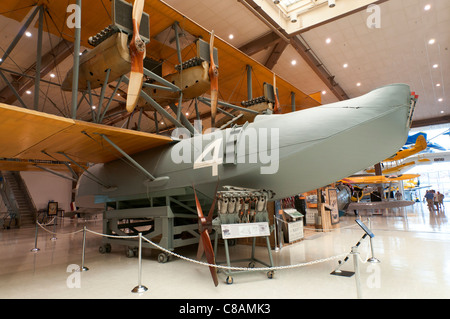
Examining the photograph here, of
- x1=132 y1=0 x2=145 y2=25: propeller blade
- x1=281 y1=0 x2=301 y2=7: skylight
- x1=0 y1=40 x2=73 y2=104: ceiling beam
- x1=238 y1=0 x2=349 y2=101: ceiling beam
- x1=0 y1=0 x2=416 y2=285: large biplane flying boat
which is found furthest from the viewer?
x1=281 y1=0 x2=301 y2=7: skylight

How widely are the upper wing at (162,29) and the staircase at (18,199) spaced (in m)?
13.2

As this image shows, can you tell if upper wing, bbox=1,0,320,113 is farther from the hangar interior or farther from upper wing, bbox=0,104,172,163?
upper wing, bbox=0,104,172,163

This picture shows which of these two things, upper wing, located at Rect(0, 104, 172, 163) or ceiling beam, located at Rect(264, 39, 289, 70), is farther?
ceiling beam, located at Rect(264, 39, 289, 70)

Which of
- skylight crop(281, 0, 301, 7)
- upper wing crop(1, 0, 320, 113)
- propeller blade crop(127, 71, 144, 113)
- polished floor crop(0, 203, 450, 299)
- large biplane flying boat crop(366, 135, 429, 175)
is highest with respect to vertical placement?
skylight crop(281, 0, 301, 7)

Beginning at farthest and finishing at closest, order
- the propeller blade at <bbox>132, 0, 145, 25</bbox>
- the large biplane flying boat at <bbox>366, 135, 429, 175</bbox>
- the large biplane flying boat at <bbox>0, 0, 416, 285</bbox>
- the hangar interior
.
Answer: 1. the large biplane flying boat at <bbox>366, 135, 429, 175</bbox>
2. the propeller blade at <bbox>132, 0, 145, 25</bbox>
3. the hangar interior
4. the large biplane flying boat at <bbox>0, 0, 416, 285</bbox>

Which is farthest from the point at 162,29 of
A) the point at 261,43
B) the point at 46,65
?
the point at 46,65

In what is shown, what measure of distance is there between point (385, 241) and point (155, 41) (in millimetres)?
8656

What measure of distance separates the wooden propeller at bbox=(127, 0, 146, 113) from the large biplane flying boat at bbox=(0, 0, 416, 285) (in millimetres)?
69

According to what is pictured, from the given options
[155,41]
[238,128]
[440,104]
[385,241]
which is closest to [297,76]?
[155,41]

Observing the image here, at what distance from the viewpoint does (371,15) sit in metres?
9.86

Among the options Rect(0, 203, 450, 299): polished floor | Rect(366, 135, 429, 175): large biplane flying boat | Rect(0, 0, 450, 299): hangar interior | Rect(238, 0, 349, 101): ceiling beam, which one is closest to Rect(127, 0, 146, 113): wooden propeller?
Rect(0, 0, 450, 299): hangar interior

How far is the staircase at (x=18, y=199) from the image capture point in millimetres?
16250

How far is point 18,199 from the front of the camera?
1778cm

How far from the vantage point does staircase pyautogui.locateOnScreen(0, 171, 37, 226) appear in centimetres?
1625
